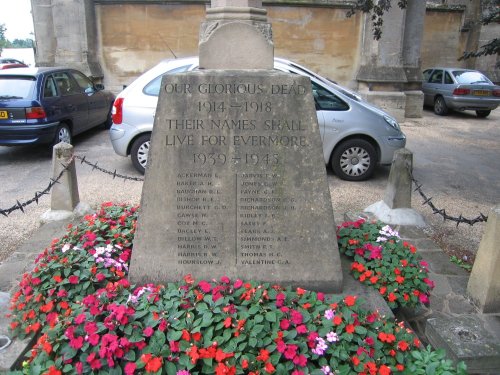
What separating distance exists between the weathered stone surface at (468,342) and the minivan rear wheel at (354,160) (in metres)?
4.58

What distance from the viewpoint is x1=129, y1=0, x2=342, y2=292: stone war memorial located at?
116 inches

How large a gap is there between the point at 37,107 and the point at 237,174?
6.54m

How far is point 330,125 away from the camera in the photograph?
7.24m

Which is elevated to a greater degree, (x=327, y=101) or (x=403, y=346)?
(x=327, y=101)

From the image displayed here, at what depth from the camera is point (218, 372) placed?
2.32 meters

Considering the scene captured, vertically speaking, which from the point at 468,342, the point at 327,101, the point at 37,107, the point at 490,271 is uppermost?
the point at 327,101

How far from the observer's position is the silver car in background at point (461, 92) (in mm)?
15062

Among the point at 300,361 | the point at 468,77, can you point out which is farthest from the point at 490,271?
the point at 468,77

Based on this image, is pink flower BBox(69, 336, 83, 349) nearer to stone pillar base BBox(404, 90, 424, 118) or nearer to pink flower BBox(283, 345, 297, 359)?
pink flower BBox(283, 345, 297, 359)

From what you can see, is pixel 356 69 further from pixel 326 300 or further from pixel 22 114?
pixel 326 300

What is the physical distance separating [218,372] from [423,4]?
1360 centimetres

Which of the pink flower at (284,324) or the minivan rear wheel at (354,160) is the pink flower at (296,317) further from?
the minivan rear wheel at (354,160)

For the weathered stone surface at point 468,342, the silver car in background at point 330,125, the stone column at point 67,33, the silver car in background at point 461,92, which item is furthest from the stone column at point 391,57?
the weathered stone surface at point 468,342

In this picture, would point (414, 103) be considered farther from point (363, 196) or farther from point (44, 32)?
point (44, 32)
